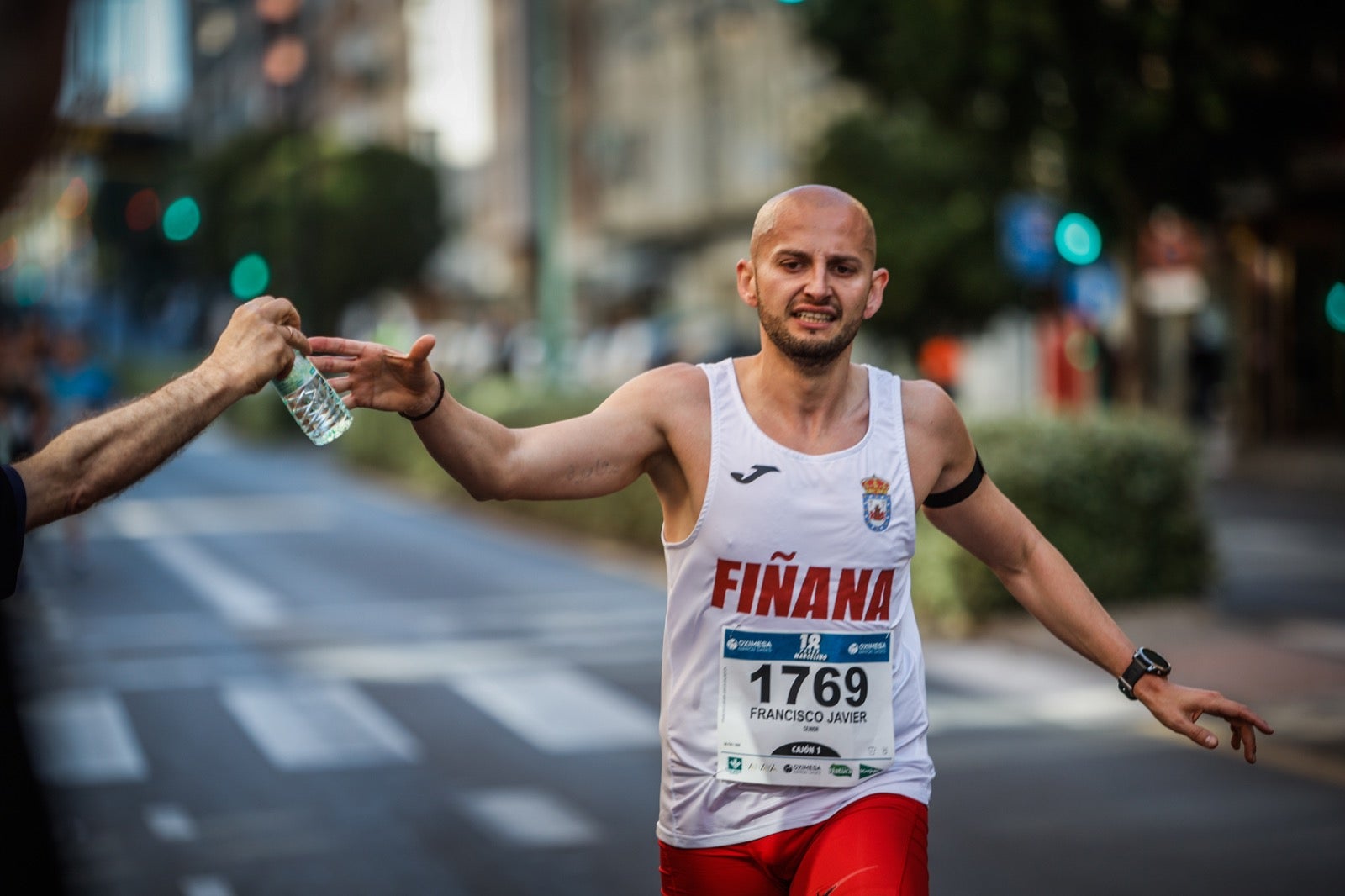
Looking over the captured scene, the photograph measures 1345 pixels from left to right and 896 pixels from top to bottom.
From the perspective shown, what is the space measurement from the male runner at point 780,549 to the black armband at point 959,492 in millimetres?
124

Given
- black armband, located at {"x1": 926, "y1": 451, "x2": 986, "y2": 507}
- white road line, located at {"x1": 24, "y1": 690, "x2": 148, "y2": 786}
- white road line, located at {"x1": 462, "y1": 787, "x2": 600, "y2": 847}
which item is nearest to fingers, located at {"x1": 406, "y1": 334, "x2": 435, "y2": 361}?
black armband, located at {"x1": 926, "y1": 451, "x2": 986, "y2": 507}

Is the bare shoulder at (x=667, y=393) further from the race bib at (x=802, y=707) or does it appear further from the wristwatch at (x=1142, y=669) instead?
the wristwatch at (x=1142, y=669)

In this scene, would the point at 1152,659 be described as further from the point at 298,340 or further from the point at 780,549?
the point at 298,340

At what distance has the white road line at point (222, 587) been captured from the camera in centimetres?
1372

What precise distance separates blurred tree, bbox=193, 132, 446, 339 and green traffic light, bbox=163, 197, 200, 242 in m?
11.0

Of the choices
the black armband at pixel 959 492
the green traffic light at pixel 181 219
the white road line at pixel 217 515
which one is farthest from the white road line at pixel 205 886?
the green traffic light at pixel 181 219

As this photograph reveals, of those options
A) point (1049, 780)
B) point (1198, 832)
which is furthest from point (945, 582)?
point (1198, 832)

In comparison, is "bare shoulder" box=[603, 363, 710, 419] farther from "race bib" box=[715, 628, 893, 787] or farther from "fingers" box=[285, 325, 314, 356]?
"fingers" box=[285, 325, 314, 356]

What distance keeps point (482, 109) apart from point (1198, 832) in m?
66.4

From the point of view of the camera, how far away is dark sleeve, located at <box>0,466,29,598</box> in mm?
2604

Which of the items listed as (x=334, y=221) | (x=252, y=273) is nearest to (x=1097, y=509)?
(x=252, y=273)

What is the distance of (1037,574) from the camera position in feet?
12.1

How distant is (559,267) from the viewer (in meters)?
24.3

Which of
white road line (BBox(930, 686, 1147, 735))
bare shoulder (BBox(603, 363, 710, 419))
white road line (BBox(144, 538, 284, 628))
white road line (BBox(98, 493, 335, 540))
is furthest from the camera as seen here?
white road line (BBox(98, 493, 335, 540))
